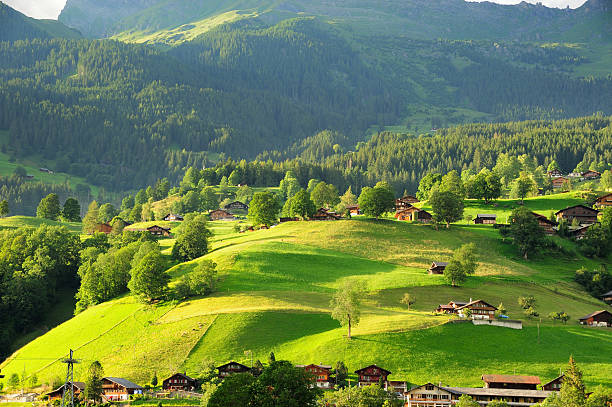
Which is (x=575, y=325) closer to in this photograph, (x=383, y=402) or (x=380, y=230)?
(x=383, y=402)

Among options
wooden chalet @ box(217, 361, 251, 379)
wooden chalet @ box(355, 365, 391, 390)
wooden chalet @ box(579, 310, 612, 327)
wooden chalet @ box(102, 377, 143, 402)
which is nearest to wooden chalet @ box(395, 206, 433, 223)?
wooden chalet @ box(579, 310, 612, 327)

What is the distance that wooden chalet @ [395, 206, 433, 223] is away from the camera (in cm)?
17225

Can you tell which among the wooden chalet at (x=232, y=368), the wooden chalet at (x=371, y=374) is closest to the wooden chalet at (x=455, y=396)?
the wooden chalet at (x=371, y=374)

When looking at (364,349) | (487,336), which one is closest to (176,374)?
(364,349)

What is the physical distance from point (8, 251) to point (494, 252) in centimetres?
10090

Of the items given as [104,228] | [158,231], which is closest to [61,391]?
[158,231]

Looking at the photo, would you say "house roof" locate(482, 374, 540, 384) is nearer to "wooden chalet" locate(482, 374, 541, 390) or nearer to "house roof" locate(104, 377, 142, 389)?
"wooden chalet" locate(482, 374, 541, 390)

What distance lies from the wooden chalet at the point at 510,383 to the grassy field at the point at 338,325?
8.90 feet

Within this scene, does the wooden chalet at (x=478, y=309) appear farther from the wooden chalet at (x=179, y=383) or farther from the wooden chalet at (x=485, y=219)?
the wooden chalet at (x=485, y=219)

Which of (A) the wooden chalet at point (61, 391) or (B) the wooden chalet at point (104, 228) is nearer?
(A) the wooden chalet at point (61, 391)

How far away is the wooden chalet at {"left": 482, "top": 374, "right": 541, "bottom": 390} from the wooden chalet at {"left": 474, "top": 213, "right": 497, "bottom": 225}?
88937 mm

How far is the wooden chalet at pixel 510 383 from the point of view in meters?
84.7

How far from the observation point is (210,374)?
88.1m

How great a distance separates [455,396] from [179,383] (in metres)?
32.8
